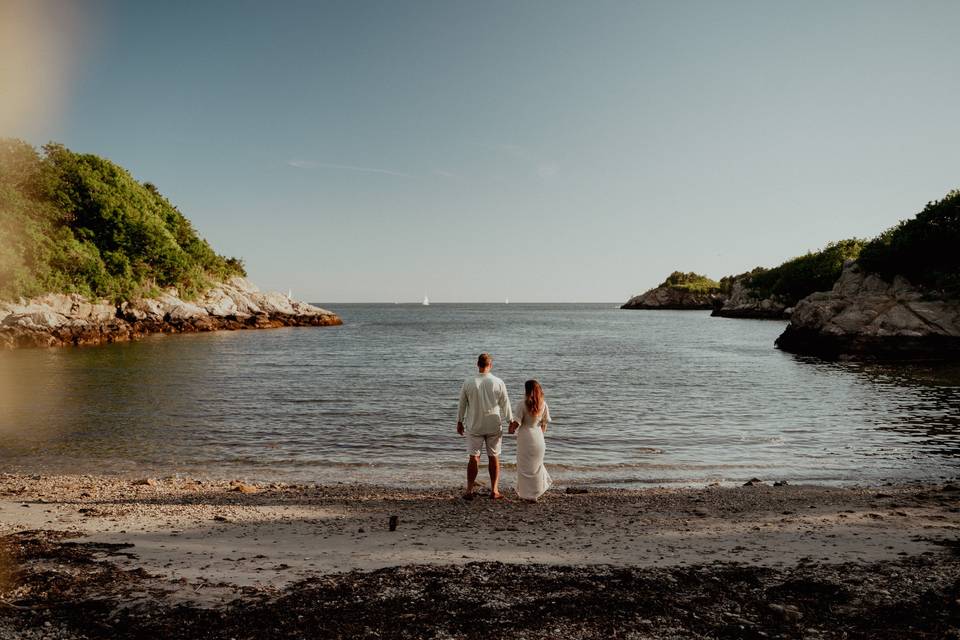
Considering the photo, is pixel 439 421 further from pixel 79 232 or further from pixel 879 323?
pixel 79 232

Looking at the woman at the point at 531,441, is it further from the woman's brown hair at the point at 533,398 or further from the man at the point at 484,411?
the man at the point at 484,411

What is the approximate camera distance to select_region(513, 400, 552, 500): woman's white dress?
978 centimetres

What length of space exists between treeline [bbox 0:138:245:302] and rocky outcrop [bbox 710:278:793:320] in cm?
11962

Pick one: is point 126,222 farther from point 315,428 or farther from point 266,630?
point 266,630

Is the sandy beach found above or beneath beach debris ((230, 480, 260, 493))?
above

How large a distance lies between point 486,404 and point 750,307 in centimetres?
14921

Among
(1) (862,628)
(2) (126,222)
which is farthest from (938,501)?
(2) (126,222)

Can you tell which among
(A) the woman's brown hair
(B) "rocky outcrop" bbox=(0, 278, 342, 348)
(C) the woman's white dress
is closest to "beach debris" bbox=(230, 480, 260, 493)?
(C) the woman's white dress

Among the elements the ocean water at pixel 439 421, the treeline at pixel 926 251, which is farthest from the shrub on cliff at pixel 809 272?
the ocean water at pixel 439 421

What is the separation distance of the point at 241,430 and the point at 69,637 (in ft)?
46.8

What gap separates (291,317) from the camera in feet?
316

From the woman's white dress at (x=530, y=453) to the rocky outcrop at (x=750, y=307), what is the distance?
130m

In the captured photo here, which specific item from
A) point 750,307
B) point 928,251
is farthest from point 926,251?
point 750,307

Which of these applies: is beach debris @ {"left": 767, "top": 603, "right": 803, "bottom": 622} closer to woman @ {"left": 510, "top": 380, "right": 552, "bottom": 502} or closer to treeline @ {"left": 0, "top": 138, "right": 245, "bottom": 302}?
woman @ {"left": 510, "top": 380, "right": 552, "bottom": 502}
